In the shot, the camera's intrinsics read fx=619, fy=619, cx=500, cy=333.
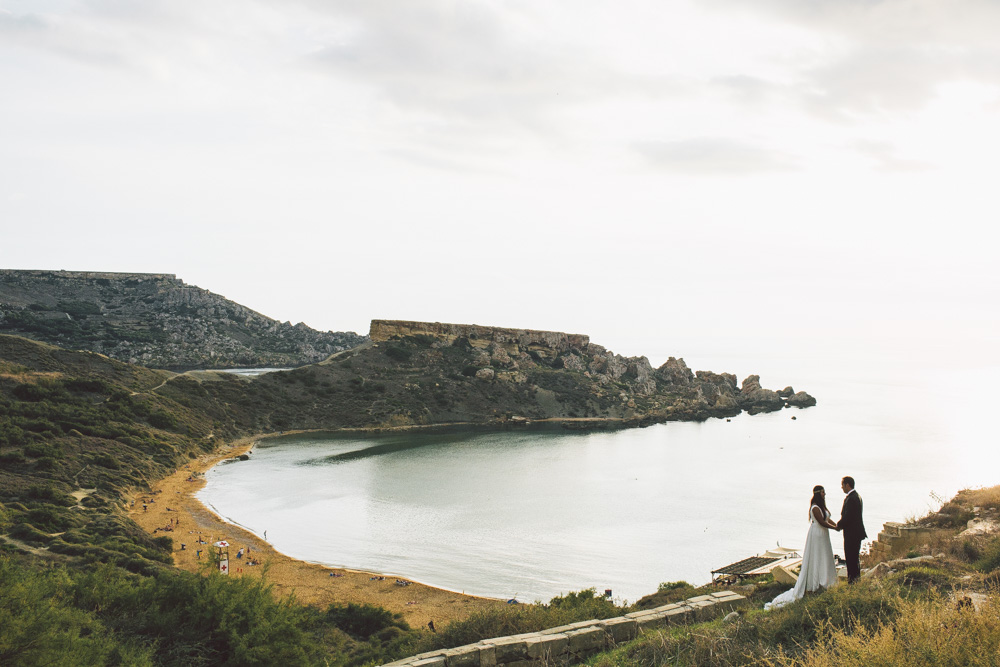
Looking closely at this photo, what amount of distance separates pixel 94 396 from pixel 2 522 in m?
29.5

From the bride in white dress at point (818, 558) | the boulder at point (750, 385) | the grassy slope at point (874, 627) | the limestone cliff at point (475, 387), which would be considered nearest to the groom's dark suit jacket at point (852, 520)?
the bride in white dress at point (818, 558)

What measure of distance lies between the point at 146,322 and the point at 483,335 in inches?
2236

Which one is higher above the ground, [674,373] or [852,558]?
[674,373]

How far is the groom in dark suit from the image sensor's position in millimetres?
8078

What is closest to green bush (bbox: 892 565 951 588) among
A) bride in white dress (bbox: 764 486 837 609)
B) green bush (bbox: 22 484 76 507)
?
bride in white dress (bbox: 764 486 837 609)

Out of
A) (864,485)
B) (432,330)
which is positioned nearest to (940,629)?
(864,485)

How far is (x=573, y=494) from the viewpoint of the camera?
36.0 m

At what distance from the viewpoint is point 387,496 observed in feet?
115

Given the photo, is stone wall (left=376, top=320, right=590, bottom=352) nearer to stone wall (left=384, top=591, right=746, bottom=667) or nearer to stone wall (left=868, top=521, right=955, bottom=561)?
stone wall (left=868, top=521, right=955, bottom=561)

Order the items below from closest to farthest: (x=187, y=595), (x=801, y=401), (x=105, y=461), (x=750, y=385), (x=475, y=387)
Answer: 1. (x=187, y=595)
2. (x=105, y=461)
3. (x=475, y=387)
4. (x=801, y=401)
5. (x=750, y=385)

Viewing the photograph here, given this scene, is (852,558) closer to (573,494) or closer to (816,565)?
Answer: (816,565)

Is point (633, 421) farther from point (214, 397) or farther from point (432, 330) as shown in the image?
point (214, 397)

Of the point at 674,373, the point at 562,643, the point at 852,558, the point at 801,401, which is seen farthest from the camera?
the point at 674,373

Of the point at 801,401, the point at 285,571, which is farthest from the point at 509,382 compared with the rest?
the point at 285,571
